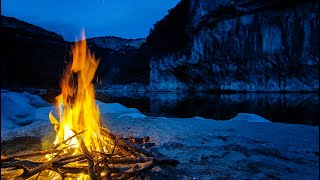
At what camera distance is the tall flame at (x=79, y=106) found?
14.4 feet

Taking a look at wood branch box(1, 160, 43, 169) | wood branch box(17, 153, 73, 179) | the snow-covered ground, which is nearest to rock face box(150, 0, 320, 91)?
the snow-covered ground

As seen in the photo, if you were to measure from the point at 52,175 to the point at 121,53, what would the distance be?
384 ft

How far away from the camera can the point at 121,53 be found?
11806 centimetres

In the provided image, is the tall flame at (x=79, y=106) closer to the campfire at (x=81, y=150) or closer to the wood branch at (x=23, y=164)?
the campfire at (x=81, y=150)

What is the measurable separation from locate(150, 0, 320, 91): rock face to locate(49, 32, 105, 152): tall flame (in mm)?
31598

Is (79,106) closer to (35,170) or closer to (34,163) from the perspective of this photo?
(34,163)

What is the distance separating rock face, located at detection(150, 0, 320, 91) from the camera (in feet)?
110

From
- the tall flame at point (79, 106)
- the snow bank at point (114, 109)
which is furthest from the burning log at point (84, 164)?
the snow bank at point (114, 109)

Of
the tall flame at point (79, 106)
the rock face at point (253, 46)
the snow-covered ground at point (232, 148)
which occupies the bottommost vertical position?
the snow-covered ground at point (232, 148)

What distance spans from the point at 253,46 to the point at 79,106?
3922cm

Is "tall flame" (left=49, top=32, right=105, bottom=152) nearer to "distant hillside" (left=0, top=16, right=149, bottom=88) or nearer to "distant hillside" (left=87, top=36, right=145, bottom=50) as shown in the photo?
"distant hillside" (left=0, top=16, right=149, bottom=88)

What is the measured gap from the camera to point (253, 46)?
3941 centimetres

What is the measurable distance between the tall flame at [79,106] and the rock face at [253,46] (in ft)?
104

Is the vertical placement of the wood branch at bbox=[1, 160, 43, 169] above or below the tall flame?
below
